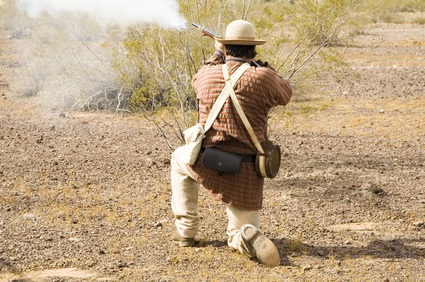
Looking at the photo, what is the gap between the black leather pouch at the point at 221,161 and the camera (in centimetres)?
539

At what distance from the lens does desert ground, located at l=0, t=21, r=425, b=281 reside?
211 inches

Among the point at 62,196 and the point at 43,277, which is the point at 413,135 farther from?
the point at 43,277

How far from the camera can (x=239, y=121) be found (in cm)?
543

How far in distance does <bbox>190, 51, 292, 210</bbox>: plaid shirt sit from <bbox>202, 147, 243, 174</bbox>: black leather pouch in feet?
0.26

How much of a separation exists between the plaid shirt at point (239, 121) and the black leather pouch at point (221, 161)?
0.08 meters

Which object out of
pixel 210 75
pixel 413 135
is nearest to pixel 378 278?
pixel 210 75

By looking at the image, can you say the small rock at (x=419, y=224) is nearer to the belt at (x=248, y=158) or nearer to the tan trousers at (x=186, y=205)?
the tan trousers at (x=186, y=205)

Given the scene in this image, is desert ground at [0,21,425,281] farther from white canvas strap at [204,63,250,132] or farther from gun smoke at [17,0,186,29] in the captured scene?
gun smoke at [17,0,186,29]

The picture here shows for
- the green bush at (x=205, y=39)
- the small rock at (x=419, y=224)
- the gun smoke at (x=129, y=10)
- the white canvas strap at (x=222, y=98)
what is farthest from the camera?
the gun smoke at (x=129, y=10)

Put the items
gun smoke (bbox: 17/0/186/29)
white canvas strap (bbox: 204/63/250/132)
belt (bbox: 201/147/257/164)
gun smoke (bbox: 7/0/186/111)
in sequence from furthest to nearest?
gun smoke (bbox: 7/0/186/111), gun smoke (bbox: 17/0/186/29), belt (bbox: 201/147/257/164), white canvas strap (bbox: 204/63/250/132)

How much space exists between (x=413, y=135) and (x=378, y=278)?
552 cm

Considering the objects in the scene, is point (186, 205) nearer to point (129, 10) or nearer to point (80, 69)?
point (129, 10)

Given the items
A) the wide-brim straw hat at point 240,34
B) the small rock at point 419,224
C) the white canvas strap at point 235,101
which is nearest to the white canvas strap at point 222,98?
the white canvas strap at point 235,101

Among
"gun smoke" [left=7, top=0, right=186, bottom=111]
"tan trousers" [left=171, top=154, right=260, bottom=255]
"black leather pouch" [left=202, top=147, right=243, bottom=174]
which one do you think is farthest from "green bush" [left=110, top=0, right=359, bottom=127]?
"black leather pouch" [left=202, top=147, right=243, bottom=174]
